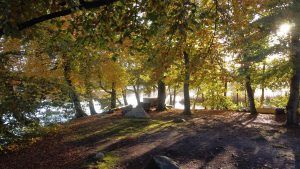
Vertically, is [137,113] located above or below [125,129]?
above

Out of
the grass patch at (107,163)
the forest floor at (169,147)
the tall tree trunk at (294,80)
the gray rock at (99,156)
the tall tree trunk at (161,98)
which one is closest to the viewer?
the grass patch at (107,163)


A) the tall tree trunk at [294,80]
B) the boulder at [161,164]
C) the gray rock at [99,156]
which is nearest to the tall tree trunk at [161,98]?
the tall tree trunk at [294,80]

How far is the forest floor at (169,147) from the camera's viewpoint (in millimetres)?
10539

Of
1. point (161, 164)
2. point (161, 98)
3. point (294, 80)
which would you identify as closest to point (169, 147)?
point (161, 164)

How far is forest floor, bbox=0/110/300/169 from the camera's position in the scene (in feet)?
34.6

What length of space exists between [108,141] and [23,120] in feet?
13.5

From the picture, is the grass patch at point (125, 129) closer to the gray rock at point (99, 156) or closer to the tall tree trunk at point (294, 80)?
the gray rock at point (99, 156)

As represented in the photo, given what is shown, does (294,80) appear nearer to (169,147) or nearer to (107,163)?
(169,147)

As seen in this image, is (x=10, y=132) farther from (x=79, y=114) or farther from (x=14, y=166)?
(x=79, y=114)

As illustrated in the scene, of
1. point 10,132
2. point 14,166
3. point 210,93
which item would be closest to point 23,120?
point 10,132

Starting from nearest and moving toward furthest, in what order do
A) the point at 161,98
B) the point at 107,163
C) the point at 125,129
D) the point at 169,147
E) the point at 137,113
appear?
1. the point at 107,163
2. the point at 169,147
3. the point at 125,129
4. the point at 137,113
5. the point at 161,98

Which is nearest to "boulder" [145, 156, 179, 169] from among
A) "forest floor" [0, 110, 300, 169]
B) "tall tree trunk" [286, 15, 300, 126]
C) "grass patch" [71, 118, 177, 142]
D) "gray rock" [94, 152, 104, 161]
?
"forest floor" [0, 110, 300, 169]

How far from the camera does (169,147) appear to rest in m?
12.2

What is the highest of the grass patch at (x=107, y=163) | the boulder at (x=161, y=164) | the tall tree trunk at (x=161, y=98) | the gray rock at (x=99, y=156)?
the tall tree trunk at (x=161, y=98)
